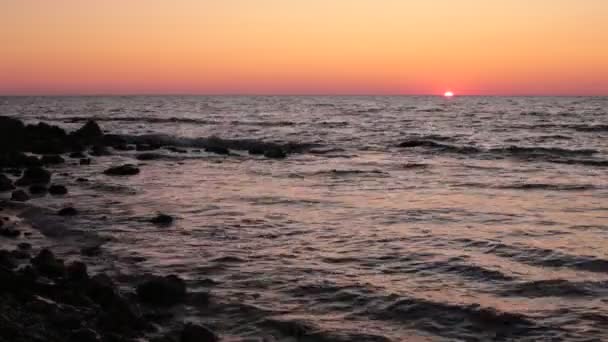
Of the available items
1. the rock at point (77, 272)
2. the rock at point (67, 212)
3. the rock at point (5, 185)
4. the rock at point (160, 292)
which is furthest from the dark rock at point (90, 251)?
the rock at point (5, 185)

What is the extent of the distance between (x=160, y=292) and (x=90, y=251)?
342 cm

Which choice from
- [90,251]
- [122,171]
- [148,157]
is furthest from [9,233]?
[148,157]

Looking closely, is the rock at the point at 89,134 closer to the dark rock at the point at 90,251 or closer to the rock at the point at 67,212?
the rock at the point at 67,212

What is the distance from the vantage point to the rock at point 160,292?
30.4 ft

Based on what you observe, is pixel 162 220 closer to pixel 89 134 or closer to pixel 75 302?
pixel 75 302

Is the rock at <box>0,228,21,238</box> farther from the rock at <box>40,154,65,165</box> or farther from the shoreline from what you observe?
the rock at <box>40,154,65,165</box>

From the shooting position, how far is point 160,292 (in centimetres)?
934

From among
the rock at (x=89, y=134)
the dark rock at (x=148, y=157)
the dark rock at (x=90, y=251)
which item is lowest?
the dark rock at (x=90, y=251)

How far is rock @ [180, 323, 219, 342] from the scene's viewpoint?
7551 mm

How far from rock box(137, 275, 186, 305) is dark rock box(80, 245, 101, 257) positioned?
2.94 metres

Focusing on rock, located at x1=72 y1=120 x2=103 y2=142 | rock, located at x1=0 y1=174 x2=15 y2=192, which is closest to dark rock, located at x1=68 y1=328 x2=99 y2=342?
rock, located at x1=0 y1=174 x2=15 y2=192

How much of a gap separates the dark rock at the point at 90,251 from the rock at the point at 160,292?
2.94 m

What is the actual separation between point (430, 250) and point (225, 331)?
5.38 meters

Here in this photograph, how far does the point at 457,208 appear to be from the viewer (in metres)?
16.8
